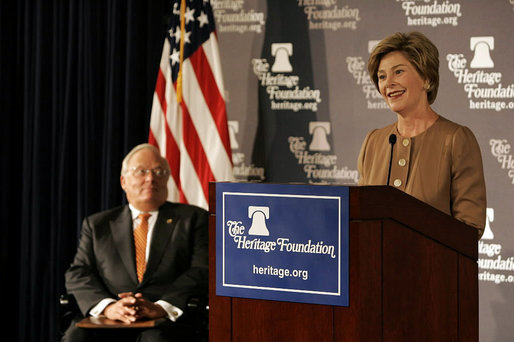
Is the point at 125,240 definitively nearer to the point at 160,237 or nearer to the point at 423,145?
the point at 160,237

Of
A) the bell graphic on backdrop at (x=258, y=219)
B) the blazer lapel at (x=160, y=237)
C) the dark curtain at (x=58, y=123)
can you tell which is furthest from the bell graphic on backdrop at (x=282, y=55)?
the bell graphic on backdrop at (x=258, y=219)

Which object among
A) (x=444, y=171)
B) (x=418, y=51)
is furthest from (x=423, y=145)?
(x=418, y=51)

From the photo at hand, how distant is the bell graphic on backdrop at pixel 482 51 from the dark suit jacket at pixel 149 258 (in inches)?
74.8

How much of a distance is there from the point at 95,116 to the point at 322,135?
5.35ft

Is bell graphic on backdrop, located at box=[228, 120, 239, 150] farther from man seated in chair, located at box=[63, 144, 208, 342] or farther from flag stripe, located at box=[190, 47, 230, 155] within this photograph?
man seated in chair, located at box=[63, 144, 208, 342]

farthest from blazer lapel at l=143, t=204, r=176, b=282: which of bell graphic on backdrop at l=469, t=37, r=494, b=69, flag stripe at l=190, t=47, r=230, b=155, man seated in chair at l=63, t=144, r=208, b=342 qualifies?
bell graphic on backdrop at l=469, t=37, r=494, b=69

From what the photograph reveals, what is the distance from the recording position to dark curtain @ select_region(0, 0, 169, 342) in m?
5.01

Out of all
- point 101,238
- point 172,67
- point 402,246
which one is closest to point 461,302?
point 402,246

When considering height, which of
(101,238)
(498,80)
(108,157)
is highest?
(498,80)

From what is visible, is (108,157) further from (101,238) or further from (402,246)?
(402,246)

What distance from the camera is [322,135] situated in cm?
476

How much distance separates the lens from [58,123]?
5254 millimetres

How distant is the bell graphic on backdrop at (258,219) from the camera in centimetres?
190

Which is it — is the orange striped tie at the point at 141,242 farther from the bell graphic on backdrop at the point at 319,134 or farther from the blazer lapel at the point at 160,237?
the bell graphic on backdrop at the point at 319,134
